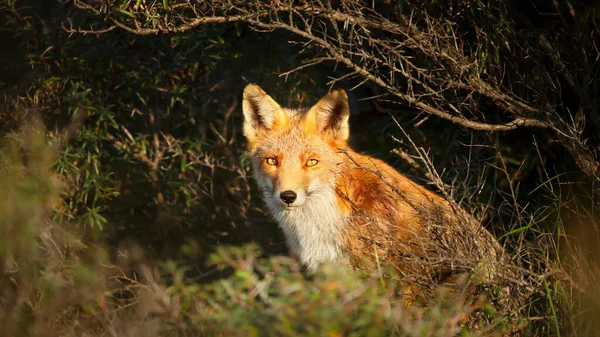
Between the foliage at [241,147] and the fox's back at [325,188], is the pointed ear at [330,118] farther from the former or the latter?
the foliage at [241,147]

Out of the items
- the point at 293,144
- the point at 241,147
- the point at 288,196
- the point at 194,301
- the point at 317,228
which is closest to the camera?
the point at 194,301

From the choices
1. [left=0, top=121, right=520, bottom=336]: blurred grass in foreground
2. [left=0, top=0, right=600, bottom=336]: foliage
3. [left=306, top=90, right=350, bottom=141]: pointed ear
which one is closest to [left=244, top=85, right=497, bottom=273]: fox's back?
[left=306, top=90, right=350, bottom=141]: pointed ear

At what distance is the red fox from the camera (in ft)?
15.8

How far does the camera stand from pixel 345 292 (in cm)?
301

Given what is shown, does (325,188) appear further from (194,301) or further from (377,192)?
(194,301)

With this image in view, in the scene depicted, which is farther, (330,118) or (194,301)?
(330,118)

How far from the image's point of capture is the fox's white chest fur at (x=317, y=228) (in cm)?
493

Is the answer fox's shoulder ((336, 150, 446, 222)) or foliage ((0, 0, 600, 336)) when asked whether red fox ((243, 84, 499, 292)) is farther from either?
foliage ((0, 0, 600, 336))

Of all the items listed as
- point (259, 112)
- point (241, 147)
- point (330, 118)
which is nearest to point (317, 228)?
point (330, 118)

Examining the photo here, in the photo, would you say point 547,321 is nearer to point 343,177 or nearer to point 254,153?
point 343,177

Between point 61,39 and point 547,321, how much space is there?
5.04m

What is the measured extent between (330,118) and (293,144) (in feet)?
1.17

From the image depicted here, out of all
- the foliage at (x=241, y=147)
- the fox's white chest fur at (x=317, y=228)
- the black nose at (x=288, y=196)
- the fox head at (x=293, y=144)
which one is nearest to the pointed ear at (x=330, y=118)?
the fox head at (x=293, y=144)

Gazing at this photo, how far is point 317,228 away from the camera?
5.02 metres
